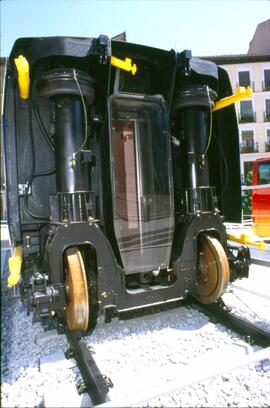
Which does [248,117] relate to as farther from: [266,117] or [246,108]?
[266,117]

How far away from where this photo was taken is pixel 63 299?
2527mm

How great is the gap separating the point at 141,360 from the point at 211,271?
3.78 feet

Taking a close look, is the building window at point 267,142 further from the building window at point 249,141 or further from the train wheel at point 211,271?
the train wheel at point 211,271

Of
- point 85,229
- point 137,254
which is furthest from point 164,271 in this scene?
point 85,229

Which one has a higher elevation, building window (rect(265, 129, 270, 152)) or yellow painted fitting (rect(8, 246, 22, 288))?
building window (rect(265, 129, 270, 152))

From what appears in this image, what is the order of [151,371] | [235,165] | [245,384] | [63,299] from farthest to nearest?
[235,165], [63,299], [151,371], [245,384]

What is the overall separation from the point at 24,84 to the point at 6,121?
475 millimetres

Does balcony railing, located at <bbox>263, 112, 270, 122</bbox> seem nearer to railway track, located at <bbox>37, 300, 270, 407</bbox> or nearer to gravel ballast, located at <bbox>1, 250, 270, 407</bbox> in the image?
gravel ballast, located at <bbox>1, 250, 270, 407</bbox>

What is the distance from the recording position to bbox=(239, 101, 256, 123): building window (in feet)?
89.2

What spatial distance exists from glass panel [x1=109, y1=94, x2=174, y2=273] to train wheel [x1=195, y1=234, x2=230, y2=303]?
16.8 inches

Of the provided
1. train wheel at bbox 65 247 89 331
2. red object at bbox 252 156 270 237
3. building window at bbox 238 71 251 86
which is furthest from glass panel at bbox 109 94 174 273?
building window at bbox 238 71 251 86

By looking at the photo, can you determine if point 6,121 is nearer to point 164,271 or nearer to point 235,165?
point 164,271

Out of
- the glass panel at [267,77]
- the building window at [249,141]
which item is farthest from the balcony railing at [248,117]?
the glass panel at [267,77]

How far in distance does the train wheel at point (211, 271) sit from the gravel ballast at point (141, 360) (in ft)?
0.94
